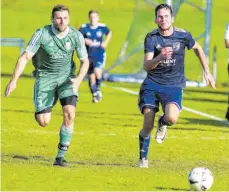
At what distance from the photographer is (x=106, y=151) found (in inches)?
700

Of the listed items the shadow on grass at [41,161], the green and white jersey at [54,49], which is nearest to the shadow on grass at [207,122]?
the shadow on grass at [41,161]

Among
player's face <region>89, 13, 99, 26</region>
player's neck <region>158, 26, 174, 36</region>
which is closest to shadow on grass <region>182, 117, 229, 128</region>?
player's face <region>89, 13, 99, 26</region>

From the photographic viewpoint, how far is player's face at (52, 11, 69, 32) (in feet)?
50.5

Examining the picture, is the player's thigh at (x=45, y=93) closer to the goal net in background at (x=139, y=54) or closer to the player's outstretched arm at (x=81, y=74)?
the player's outstretched arm at (x=81, y=74)

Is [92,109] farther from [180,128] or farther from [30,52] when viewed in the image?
[30,52]

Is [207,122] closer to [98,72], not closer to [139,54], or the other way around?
[98,72]

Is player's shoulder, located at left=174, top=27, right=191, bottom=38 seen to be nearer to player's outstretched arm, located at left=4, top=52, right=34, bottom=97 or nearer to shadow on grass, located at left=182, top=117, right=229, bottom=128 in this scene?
player's outstretched arm, located at left=4, top=52, right=34, bottom=97

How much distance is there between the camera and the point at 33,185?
14.1m

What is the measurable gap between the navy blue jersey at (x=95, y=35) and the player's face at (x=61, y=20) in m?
11.9

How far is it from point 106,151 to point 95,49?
10119 mm

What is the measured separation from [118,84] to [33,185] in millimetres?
19736

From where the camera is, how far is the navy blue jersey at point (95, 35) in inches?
1086

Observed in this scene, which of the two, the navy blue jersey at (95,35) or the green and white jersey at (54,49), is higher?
the navy blue jersey at (95,35)

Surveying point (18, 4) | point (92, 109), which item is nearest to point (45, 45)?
point (92, 109)
